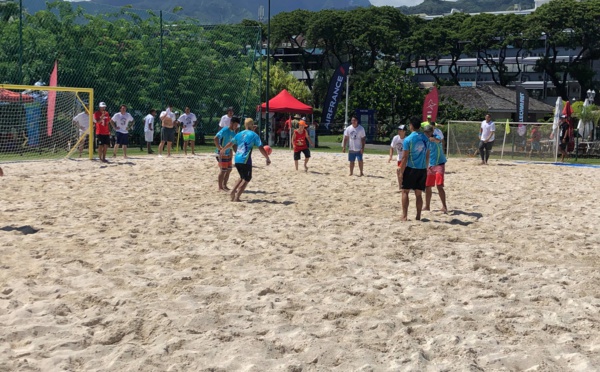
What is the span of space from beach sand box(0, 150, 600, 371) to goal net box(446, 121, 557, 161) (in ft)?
37.7

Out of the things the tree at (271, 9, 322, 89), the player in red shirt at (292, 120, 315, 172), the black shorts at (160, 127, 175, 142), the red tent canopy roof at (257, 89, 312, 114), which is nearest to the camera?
the player in red shirt at (292, 120, 315, 172)

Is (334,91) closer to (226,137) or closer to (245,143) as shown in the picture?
(226,137)

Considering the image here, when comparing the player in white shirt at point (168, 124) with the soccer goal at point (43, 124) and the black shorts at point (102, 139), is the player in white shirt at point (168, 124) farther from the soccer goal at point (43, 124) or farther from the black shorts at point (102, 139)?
the black shorts at point (102, 139)

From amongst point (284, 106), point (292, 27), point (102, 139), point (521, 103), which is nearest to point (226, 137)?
point (102, 139)

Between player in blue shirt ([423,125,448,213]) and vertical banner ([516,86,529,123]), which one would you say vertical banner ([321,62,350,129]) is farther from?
player in blue shirt ([423,125,448,213])

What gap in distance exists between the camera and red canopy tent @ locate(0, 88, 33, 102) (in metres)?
19.1

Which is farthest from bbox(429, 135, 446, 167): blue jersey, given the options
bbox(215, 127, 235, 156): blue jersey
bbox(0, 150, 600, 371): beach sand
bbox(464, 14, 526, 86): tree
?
bbox(464, 14, 526, 86): tree

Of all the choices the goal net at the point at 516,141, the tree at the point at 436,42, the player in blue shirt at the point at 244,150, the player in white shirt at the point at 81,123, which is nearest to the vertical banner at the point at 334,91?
the goal net at the point at 516,141

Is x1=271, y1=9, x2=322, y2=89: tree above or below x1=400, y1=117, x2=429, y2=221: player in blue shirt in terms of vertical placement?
above

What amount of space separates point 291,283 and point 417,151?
404 centimetres

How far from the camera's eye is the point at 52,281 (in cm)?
625

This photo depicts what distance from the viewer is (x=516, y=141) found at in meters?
23.8

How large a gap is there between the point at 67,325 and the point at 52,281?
1249 mm

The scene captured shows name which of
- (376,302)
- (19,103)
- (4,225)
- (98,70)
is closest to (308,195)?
(4,225)
